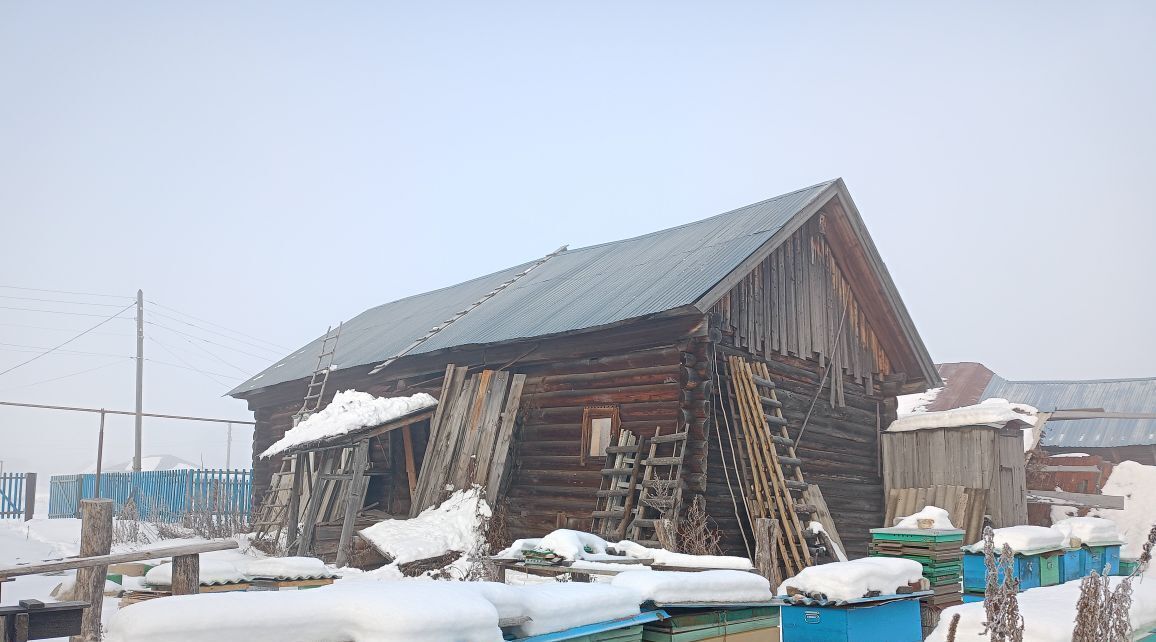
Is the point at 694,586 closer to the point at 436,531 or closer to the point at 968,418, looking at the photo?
the point at 436,531

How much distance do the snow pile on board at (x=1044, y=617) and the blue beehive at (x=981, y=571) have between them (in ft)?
10.4

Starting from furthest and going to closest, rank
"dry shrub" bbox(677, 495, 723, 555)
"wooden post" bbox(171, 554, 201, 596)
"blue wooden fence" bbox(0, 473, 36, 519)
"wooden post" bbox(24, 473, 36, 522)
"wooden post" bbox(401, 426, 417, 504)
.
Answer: "blue wooden fence" bbox(0, 473, 36, 519), "wooden post" bbox(24, 473, 36, 522), "wooden post" bbox(401, 426, 417, 504), "dry shrub" bbox(677, 495, 723, 555), "wooden post" bbox(171, 554, 201, 596)

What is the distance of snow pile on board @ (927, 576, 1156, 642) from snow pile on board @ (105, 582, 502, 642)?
3.11 meters

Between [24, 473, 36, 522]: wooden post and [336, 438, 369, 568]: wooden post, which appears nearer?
[336, 438, 369, 568]: wooden post

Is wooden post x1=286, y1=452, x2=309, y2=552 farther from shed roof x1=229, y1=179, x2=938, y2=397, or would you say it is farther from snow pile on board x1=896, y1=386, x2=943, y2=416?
snow pile on board x1=896, y1=386, x2=943, y2=416

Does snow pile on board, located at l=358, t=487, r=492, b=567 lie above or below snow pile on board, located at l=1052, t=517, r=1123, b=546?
below

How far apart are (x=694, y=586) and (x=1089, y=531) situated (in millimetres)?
9210

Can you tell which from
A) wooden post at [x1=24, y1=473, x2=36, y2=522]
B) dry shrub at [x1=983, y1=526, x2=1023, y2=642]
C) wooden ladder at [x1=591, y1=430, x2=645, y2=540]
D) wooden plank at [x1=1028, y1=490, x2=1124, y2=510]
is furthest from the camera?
wooden post at [x1=24, y1=473, x2=36, y2=522]

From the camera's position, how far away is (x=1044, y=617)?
6.05 meters

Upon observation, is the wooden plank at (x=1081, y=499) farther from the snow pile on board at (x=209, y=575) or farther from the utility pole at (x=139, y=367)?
the utility pole at (x=139, y=367)

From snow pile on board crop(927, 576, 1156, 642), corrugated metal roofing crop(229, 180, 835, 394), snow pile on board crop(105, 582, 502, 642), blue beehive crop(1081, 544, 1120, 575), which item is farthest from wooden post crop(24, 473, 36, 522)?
snow pile on board crop(927, 576, 1156, 642)

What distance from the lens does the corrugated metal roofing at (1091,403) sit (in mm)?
35875

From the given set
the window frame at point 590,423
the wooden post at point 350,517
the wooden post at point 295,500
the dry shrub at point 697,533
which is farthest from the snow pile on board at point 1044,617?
the wooden post at point 295,500

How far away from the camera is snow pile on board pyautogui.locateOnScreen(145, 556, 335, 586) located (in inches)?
358
